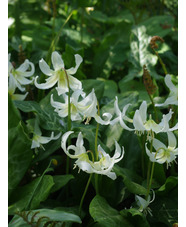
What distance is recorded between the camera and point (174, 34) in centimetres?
270

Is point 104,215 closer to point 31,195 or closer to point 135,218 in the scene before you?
point 135,218

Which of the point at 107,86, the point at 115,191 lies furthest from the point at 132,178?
the point at 107,86

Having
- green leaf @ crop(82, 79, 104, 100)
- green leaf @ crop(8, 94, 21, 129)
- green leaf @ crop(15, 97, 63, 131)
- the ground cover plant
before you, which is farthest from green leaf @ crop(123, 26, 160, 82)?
green leaf @ crop(8, 94, 21, 129)

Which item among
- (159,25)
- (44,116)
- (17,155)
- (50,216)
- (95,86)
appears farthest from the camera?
(159,25)

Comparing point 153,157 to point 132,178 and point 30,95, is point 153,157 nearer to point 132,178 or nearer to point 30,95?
point 132,178

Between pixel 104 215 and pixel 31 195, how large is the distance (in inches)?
10.6

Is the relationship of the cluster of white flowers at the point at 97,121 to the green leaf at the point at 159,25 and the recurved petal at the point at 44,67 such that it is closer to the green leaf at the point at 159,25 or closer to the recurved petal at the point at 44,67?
the recurved petal at the point at 44,67

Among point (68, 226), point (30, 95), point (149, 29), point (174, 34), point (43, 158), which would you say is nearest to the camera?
point (68, 226)

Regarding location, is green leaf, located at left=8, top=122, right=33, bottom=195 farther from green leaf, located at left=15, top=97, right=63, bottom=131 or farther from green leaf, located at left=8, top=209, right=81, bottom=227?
green leaf, located at left=8, top=209, right=81, bottom=227

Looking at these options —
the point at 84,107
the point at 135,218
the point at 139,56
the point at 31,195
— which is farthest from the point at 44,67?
the point at 139,56

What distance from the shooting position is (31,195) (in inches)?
48.4

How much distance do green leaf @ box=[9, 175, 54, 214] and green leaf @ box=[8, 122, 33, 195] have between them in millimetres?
36

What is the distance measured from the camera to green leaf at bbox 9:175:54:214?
1159mm

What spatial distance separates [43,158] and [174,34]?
167 cm
